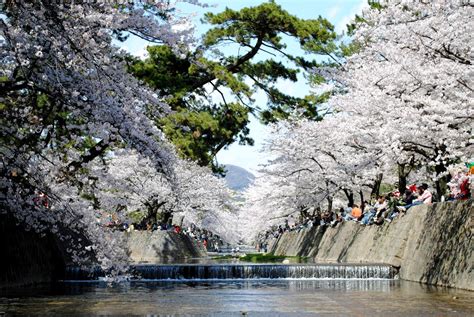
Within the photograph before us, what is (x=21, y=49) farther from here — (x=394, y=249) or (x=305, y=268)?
(x=394, y=249)

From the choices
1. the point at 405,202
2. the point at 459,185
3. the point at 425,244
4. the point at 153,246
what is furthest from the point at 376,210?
the point at 153,246

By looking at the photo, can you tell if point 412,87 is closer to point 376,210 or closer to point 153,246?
point 376,210

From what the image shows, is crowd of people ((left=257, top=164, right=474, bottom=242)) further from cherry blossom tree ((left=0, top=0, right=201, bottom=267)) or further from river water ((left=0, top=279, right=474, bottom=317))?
cherry blossom tree ((left=0, top=0, right=201, bottom=267))

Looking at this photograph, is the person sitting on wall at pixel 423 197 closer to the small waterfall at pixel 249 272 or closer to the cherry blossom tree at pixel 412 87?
the cherry blossom tree at pixel 412 87

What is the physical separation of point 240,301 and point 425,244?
6.89 metres

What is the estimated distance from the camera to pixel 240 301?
38.1 feet

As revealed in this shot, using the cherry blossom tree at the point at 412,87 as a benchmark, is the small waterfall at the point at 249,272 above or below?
below

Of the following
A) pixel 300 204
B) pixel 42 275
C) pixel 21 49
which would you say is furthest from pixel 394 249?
pixel 300 204

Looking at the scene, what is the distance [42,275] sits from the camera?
16734 millimetres

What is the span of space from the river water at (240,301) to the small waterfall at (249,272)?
2862 mm

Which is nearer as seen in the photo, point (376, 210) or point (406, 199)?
point (406, 199)

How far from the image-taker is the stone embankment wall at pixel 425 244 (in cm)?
1387

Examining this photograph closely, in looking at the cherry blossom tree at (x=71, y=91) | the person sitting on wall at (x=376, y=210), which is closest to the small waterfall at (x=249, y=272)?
the person sitting on wall at (x=376, y=210)

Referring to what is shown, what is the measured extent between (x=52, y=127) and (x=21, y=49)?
10.2 feet
